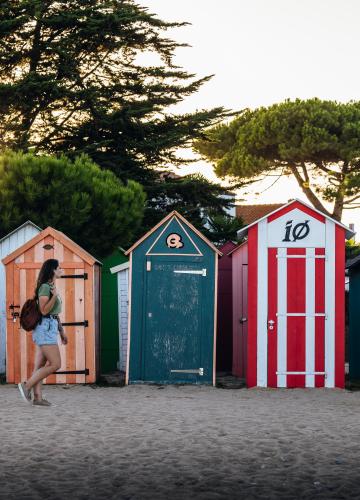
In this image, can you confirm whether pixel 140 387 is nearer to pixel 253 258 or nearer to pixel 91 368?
pixel 91 368

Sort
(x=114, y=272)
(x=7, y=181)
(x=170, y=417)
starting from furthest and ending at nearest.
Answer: (x=7, y=181) < (x=114, y=272) < (x=170, y=417)

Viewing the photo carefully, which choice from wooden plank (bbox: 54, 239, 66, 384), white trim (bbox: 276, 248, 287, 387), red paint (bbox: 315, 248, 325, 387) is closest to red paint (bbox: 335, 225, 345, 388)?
red paint (bbox: 315, 248, 325, 387)

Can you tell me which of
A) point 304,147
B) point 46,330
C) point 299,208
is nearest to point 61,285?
point 46,330

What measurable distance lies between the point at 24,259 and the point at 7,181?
6.08m

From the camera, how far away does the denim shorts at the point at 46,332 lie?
39.8 ft

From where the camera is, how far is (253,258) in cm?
1512

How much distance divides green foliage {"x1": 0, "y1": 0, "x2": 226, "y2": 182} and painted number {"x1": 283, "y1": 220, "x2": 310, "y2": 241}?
45.1 feet

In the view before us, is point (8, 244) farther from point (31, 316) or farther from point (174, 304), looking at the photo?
point (31, 316)

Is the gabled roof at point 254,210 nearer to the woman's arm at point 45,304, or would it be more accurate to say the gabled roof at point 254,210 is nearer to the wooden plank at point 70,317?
the wooden plank at point 70,317

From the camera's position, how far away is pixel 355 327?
18.0m

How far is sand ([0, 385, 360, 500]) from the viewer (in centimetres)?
721

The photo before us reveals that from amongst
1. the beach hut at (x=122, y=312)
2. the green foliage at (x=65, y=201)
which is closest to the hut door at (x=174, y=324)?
the beach hut at (x=122, y=312)

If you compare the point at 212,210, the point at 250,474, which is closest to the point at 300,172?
the point at 212,210

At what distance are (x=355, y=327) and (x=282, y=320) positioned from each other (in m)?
3.41
